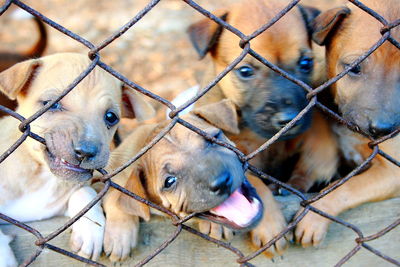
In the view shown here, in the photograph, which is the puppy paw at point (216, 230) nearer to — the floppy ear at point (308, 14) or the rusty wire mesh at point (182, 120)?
the rusty wire mesh at point (182, 120)

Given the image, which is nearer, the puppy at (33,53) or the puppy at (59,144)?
the puppy at (59,144)

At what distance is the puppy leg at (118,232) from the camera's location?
9.42 feet

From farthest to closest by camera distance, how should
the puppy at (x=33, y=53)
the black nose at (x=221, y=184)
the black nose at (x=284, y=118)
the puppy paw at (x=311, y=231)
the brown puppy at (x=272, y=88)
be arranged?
the puppy at (x=33, y=53) < the brown puppy at (x=272, y=88) < the black nose at (x=284, y=118) < the puppy paw at (x=311, y=231) < the black nose at (x=221, y=184)

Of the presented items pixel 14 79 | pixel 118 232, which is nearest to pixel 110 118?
pixel 14 79

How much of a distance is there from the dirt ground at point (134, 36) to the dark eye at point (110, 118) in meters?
3.37

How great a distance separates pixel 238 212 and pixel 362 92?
1112 mm

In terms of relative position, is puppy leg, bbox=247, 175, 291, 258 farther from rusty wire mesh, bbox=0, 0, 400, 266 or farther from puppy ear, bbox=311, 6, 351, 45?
puppy ear, bbox=311, 6, 351, 45

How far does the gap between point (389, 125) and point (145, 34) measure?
560cm

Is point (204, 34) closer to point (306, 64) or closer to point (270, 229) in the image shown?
point (306, 64)

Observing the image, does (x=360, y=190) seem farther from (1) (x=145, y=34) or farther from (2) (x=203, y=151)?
(1) (x=145, y=34)

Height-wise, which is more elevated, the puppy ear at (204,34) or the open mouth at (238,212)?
the puppy ear at (204,34)

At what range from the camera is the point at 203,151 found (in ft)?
9.75

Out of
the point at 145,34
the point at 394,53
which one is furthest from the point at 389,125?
the point at 145,34

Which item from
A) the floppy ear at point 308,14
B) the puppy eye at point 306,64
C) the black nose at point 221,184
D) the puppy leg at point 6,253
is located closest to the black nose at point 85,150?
the puppy leg at point 6,253
